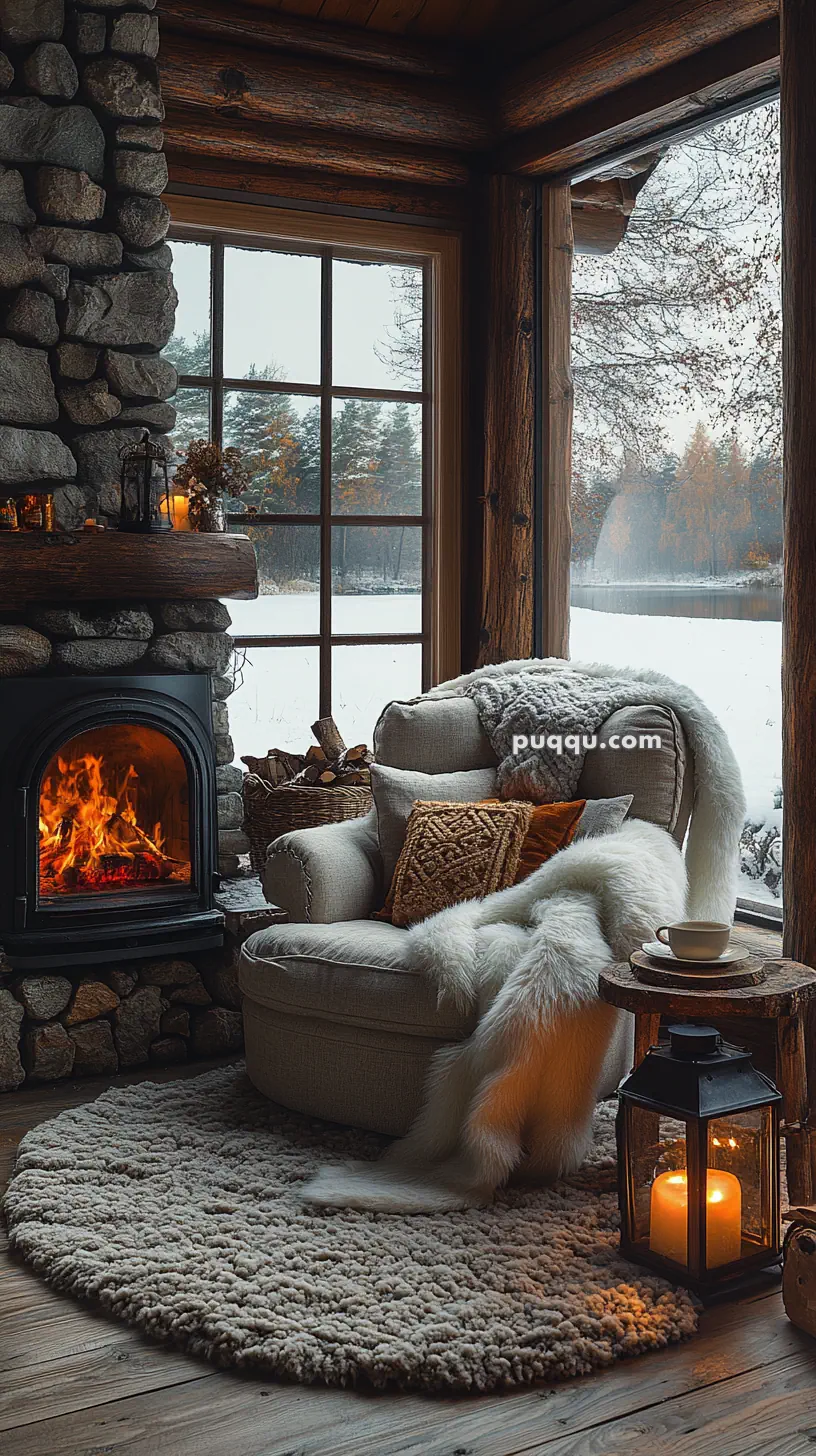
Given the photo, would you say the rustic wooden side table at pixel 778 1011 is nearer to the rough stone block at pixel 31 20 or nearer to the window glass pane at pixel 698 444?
the window glass pane at pixel 698 444

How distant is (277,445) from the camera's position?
437 centimetres

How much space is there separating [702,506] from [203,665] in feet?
5.03

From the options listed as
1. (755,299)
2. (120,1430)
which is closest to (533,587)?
(755,299)

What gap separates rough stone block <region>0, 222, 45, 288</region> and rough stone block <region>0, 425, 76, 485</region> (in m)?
0.38

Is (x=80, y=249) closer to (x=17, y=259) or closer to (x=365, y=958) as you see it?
(x=17, y=259)

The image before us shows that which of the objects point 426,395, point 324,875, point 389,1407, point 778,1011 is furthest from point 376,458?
point 389,1407

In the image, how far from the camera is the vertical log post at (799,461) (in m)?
2.90

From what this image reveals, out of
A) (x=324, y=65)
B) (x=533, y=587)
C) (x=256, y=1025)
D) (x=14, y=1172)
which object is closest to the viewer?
(x=14, y=1172)

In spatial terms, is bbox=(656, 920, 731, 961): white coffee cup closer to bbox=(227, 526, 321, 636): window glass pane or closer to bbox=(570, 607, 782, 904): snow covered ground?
bbox=(570, 607, 782, 904): snow covered ground

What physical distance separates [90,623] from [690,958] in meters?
1.87

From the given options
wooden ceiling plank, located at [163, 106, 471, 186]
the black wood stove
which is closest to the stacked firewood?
the black wood stove

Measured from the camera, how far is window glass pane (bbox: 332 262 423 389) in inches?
Answer: 175

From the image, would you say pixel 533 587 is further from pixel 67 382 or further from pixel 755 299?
pixel 67 382

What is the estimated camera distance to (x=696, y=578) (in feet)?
12.8
